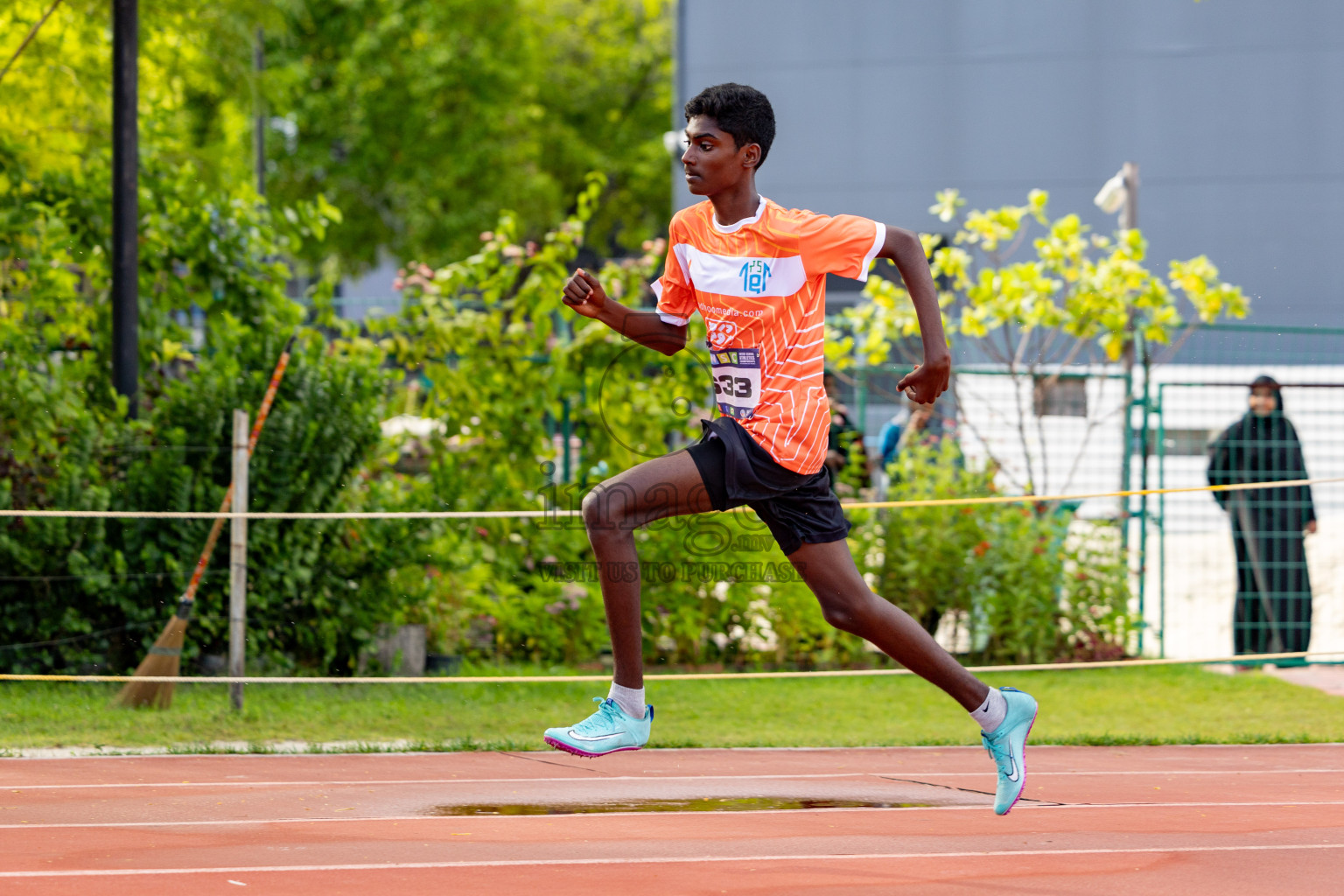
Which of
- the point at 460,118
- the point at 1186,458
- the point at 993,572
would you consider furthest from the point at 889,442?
the point at 460,118

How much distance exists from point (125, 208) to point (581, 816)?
219 inches

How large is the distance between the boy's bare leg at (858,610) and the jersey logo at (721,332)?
2.18 feet

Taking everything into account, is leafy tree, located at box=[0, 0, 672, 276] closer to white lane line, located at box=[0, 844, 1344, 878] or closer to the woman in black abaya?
the woman in black abaya

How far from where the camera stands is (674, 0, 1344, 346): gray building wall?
22.2 metres

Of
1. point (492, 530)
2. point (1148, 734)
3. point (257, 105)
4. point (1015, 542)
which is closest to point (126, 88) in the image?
point (257, 105)

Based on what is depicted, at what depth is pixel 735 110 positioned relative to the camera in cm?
489

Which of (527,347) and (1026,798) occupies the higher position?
(527,347)

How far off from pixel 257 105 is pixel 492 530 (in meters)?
3.99

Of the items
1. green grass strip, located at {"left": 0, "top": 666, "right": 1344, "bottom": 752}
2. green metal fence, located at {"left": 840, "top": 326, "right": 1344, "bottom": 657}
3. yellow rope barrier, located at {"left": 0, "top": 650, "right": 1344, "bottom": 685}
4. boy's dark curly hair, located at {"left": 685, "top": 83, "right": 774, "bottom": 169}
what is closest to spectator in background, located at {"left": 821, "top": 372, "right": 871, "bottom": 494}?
green metal fence, located at {"left": 840, "top": 326, "right": 1344, "bottom": 657}

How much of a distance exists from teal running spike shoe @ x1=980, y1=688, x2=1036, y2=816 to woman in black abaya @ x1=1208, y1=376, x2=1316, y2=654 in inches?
235

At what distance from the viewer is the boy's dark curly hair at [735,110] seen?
4887mm

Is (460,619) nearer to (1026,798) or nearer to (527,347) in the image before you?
(527,347)

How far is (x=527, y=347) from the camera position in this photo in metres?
10.2

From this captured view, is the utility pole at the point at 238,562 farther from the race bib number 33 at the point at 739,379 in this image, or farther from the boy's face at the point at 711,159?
the boy's face at the point at 711,159
